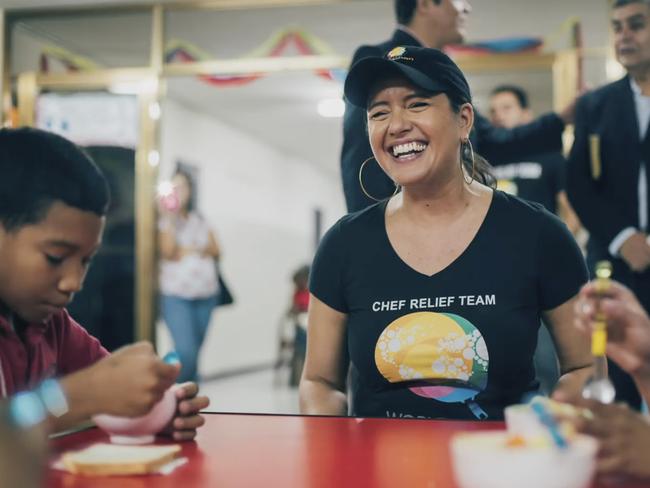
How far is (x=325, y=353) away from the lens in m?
1.54

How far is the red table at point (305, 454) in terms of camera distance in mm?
770

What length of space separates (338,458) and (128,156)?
4728mm

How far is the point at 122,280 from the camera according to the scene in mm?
5391

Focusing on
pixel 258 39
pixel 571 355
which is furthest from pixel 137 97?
pixel 571 355

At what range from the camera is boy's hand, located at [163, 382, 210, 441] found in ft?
3.30

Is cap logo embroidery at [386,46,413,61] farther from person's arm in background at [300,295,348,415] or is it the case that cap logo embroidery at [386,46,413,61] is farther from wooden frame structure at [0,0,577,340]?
wooden frame structure at [0,0,577,340]

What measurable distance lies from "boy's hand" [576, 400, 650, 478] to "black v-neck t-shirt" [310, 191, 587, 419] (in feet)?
2.08

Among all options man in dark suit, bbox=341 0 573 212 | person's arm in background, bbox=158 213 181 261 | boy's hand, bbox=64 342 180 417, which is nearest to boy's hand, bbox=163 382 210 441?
boy's hand, bbox=64 342 180 417

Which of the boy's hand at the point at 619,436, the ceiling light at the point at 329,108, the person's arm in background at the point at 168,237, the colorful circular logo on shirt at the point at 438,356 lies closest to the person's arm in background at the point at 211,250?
the person's arm in background at the point at 168,237

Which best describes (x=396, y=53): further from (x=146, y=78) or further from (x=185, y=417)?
(x=146, y=78)

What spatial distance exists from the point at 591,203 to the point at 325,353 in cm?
138

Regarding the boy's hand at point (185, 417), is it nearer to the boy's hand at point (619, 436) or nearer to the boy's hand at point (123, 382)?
the boy's hand at point (123, 382)

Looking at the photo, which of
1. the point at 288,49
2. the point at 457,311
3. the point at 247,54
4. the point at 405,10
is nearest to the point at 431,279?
the point at 457,311

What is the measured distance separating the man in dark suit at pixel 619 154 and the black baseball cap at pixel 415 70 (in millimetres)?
1147
